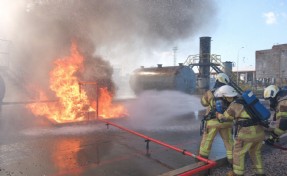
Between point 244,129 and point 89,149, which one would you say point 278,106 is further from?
point 89,149

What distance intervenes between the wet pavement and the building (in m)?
34.6

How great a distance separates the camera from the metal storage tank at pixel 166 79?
641 inches

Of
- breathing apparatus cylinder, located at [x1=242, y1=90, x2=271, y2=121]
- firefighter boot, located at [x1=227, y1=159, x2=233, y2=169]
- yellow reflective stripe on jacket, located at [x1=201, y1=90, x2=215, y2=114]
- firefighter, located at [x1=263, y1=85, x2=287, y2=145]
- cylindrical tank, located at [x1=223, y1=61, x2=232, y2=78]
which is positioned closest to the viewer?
breathing apparatus cylinder, located at [x1=242, y1=90, x2=271, y2=121]

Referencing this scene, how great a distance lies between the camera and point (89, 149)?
6656 millimetres

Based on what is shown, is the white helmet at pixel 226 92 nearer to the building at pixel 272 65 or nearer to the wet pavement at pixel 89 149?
the wet pavement at pixel 89 149

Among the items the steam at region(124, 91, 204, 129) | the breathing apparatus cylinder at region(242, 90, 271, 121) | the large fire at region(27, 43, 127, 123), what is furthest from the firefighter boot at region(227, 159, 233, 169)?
the steam at region(124, 91, 204, 129)

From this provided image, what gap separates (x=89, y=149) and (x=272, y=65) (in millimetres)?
40731

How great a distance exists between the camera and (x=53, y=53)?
11.4m

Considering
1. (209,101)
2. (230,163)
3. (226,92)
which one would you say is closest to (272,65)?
(209,101)

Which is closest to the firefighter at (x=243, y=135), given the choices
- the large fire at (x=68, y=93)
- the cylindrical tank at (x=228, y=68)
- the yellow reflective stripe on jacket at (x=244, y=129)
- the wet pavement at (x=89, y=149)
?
the yellow reflective stripe on jacket at (x=244, y=129)

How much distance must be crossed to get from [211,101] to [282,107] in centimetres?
139

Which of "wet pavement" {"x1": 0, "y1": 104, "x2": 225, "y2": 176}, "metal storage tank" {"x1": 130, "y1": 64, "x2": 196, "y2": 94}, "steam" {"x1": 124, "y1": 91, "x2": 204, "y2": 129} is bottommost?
"wet pavement" {"x1": 0, "y1": 104, "x2": 225, "y2": 176}

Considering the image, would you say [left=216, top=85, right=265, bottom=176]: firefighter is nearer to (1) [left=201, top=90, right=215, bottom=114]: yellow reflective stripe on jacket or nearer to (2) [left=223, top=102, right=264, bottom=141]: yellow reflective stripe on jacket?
(2) [left=223, top=102, right=264, bottom=141]: yellow reflective stripe on jacket

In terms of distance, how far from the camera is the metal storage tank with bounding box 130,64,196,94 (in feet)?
53.4
